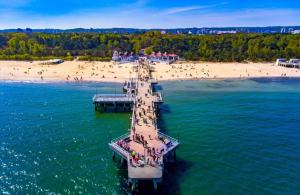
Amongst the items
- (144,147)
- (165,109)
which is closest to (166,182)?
(144,147)

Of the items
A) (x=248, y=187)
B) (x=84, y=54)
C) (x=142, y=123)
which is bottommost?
(x=248, y=187)

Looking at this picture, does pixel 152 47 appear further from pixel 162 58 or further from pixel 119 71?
A: pixel 119 71

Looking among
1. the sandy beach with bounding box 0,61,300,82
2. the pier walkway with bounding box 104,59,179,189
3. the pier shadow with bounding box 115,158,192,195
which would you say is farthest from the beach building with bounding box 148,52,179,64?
the pier shadow with bounding box 115,158,192,195

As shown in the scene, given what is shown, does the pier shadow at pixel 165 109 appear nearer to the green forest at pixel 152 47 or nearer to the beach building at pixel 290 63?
the green forest at pixel 152 47

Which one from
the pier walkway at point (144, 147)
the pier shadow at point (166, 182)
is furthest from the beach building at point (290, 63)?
the pier shadow at point (166, 182)

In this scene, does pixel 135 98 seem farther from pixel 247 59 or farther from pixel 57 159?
pixel 247 59

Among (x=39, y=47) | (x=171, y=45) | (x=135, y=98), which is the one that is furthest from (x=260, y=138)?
(x=39, y=47)
